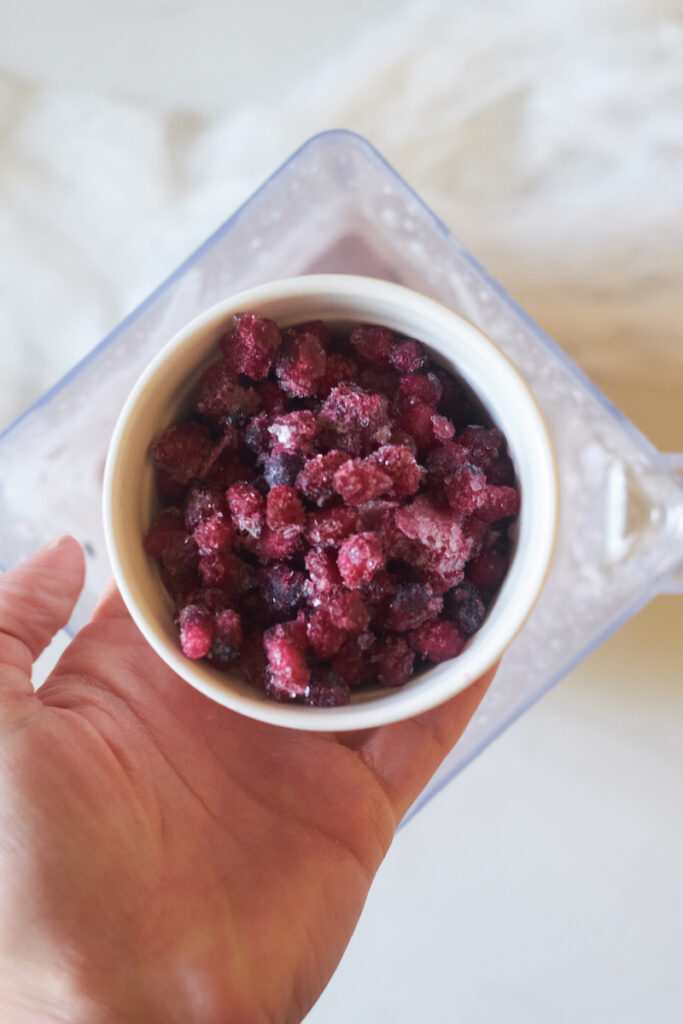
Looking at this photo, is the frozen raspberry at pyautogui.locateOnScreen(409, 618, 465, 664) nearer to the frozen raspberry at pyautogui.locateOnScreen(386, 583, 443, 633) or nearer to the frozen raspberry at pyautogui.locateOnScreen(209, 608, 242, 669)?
the frozen raspberry at pyautogui.locateOnScreen(386, 583, 443, 633)

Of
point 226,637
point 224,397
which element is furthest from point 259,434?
point 226,637

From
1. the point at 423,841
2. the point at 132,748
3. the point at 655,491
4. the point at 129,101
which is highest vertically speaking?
the point at 129,101

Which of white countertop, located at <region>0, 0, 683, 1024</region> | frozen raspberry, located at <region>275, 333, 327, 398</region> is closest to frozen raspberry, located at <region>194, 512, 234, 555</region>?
frozen raspberry, located at <region>275, 333, 327, 398</region>

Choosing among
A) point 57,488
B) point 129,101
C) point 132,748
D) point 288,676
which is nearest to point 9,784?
point 132,748

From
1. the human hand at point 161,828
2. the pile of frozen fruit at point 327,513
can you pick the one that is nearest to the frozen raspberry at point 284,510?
the pile of frozen fruit at point 327,513

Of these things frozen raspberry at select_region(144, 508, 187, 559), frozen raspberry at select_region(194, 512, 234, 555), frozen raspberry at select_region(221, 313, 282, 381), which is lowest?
frozen raspberry at select_region(194, 512, 234, 555)

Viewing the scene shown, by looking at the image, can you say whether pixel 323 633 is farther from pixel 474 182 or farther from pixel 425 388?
pixel 474 182

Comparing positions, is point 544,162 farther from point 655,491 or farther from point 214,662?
point 214,662
